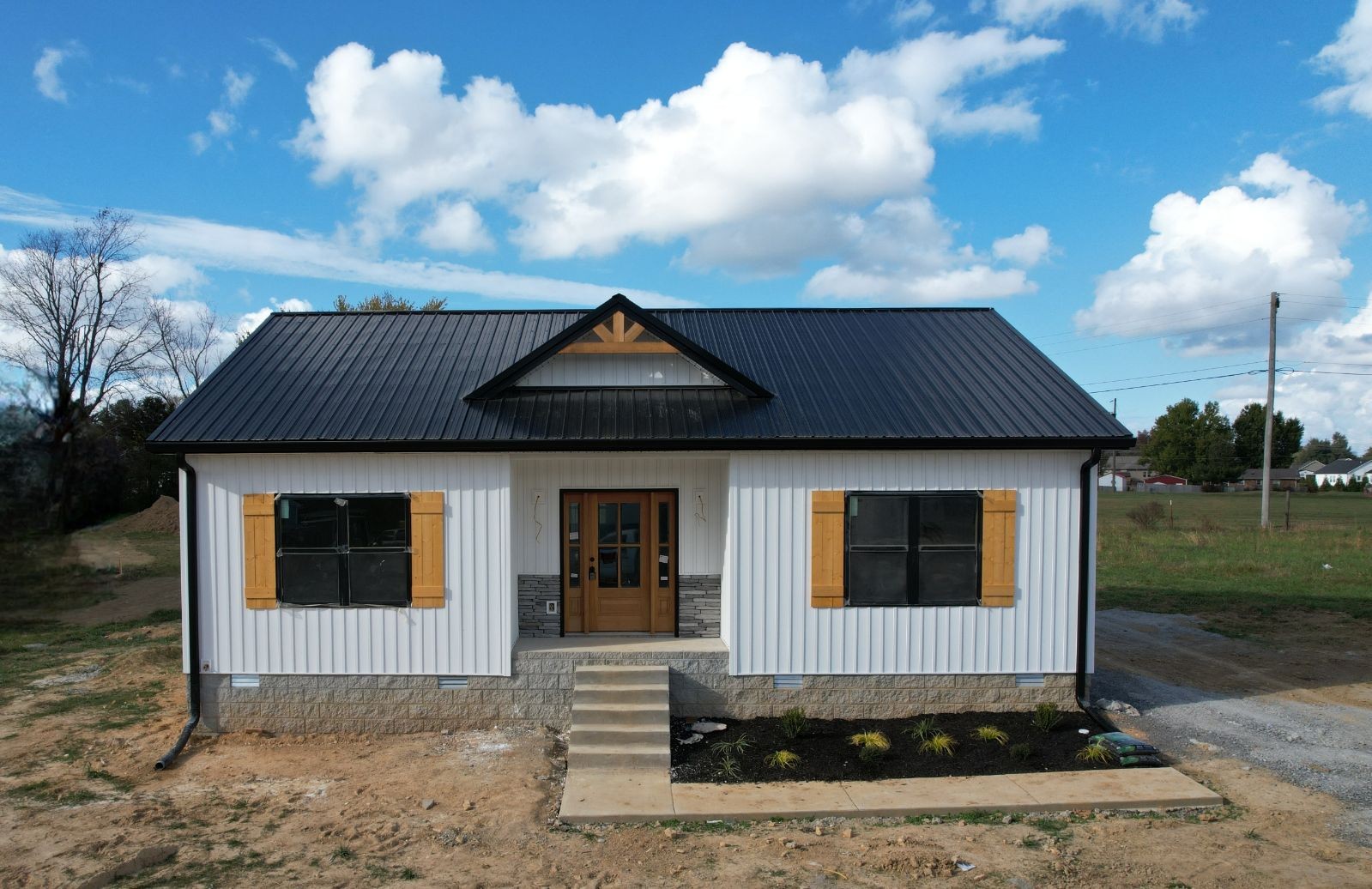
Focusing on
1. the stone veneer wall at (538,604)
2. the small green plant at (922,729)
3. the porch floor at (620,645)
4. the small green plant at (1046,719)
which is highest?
the stone veneer wall at (538,604)

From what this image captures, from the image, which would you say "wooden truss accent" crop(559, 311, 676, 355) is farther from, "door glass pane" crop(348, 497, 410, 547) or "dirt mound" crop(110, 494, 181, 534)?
"dirt mound" crop(110, 494, 181, 534)

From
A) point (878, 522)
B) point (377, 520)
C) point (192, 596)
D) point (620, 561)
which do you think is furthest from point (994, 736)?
point (192, 596)

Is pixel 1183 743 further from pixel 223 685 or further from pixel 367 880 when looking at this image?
pixel 223 685

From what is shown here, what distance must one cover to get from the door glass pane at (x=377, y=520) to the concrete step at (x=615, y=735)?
2.82 m

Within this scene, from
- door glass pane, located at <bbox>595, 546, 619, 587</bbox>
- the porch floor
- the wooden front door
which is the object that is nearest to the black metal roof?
the wooden front door

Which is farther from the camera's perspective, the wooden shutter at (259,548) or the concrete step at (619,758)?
the wooden shutter at (259,548)

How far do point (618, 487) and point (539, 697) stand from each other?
2617 millimetres

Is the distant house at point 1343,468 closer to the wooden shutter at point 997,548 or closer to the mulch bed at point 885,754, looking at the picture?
the wooden shutter at point 997,548

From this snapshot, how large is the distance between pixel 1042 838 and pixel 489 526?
5.91 meters

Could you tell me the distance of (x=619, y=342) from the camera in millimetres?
9258

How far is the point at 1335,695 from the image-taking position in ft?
31.4

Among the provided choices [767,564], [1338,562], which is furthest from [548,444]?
[1338,562]

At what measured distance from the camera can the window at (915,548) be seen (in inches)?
339

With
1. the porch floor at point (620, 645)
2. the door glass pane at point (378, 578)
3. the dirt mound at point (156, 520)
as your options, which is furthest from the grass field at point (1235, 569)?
the dirt mound at point (156, 520)
